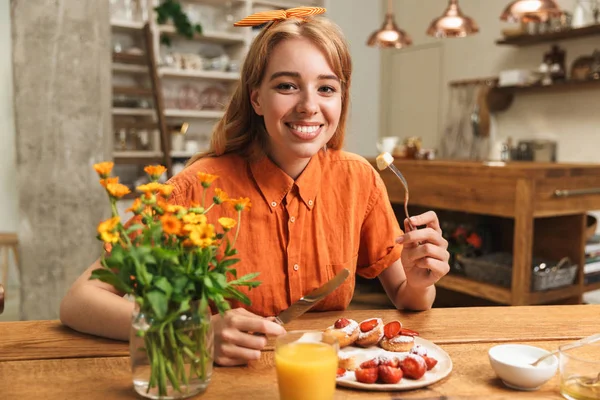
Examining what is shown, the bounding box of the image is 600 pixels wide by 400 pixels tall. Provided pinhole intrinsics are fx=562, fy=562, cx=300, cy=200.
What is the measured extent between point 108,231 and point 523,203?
2.41m

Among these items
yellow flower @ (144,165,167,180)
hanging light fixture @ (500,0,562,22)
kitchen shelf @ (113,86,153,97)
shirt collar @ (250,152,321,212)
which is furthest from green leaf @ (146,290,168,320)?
kitchen shelf @ (113,86,153,97)

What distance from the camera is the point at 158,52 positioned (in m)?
5.15

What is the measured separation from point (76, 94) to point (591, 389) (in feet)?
8.39

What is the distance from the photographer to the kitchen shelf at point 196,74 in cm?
517

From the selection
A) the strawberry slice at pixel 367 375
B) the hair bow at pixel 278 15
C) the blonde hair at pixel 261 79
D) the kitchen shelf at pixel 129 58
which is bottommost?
the strawberry slice at pixel 367 375

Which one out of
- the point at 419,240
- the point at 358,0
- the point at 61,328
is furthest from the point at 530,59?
the point at 61,328

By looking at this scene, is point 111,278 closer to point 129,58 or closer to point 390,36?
point 390,36

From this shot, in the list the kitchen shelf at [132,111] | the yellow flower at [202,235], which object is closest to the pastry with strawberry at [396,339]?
the yellow flower at [202,235]

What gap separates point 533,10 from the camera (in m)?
3.11

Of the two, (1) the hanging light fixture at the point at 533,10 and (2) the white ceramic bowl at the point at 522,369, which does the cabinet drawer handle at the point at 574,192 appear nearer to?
(1) the hanging light fixture at the point at 533,10

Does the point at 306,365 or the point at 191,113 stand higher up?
the point at 191,113

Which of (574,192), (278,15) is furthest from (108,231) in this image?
(574,192)

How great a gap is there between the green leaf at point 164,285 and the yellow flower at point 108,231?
3.1 inches

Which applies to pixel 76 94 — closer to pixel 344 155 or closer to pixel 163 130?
pixel 344 155
